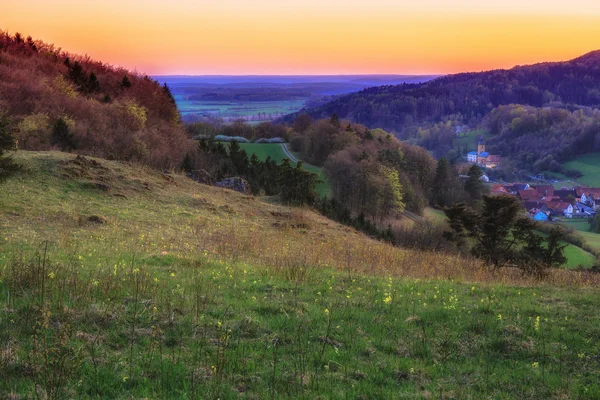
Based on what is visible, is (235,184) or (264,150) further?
(264,150)

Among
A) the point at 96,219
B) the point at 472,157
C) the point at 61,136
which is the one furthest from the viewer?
the point at 472,157

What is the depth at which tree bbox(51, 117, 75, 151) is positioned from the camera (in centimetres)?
3016

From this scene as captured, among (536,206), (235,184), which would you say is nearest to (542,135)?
(536,206)

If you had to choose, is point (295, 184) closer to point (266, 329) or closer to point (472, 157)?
point (266, 329)

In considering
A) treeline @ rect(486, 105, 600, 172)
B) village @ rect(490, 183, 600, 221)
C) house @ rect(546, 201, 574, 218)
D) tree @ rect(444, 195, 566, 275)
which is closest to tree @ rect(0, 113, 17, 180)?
tree @ rect(444, 195, 566, 275)

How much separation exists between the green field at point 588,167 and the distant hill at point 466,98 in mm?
51818

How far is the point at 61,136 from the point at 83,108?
26.5 feet

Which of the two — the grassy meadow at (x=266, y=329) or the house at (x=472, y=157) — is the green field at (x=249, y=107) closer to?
the house at (x=472, y=157)

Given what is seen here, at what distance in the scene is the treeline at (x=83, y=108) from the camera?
30844mm

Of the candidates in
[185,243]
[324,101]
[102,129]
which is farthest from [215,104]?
[185,243]

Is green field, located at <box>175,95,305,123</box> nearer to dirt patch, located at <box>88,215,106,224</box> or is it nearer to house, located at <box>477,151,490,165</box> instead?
house, located at <box>477,151,490,165</box>

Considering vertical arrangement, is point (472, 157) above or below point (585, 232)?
above

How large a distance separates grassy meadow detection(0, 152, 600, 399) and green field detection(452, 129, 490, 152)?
14941 cm

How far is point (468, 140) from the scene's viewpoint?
161 meters
